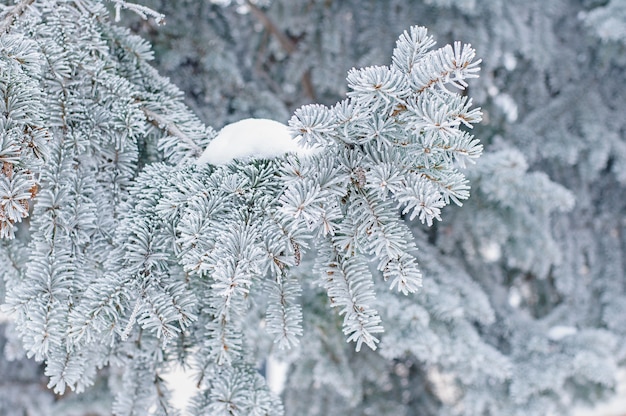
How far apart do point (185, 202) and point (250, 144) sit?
118mm

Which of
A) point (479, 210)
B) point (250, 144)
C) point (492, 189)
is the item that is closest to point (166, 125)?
point (250, 144)

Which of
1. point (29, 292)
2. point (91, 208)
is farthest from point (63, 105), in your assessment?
point (29, 292)

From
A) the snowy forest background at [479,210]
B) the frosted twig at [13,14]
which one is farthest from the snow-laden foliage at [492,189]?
the frosted twig at [13,14]

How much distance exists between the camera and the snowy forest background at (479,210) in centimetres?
133

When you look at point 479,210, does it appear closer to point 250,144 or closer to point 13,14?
point 250,144

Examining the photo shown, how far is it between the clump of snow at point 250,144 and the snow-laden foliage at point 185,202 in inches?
0.5

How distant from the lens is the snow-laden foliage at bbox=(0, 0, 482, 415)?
1.86ft

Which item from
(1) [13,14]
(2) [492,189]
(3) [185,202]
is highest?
(2) [492,189]

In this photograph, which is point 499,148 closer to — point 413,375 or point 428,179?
point 413,375

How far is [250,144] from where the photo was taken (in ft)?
2.31

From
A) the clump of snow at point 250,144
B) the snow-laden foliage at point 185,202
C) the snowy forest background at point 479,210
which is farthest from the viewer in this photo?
the snowy forest background at point 479,210

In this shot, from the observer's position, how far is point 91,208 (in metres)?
0.71

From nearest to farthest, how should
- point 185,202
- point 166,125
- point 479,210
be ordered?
1. point 185,202
2. point 166,125
3. point 479,210

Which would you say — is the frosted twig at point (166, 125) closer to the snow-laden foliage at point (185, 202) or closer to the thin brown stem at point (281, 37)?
the snow-laden foliage at point (185, 202)
